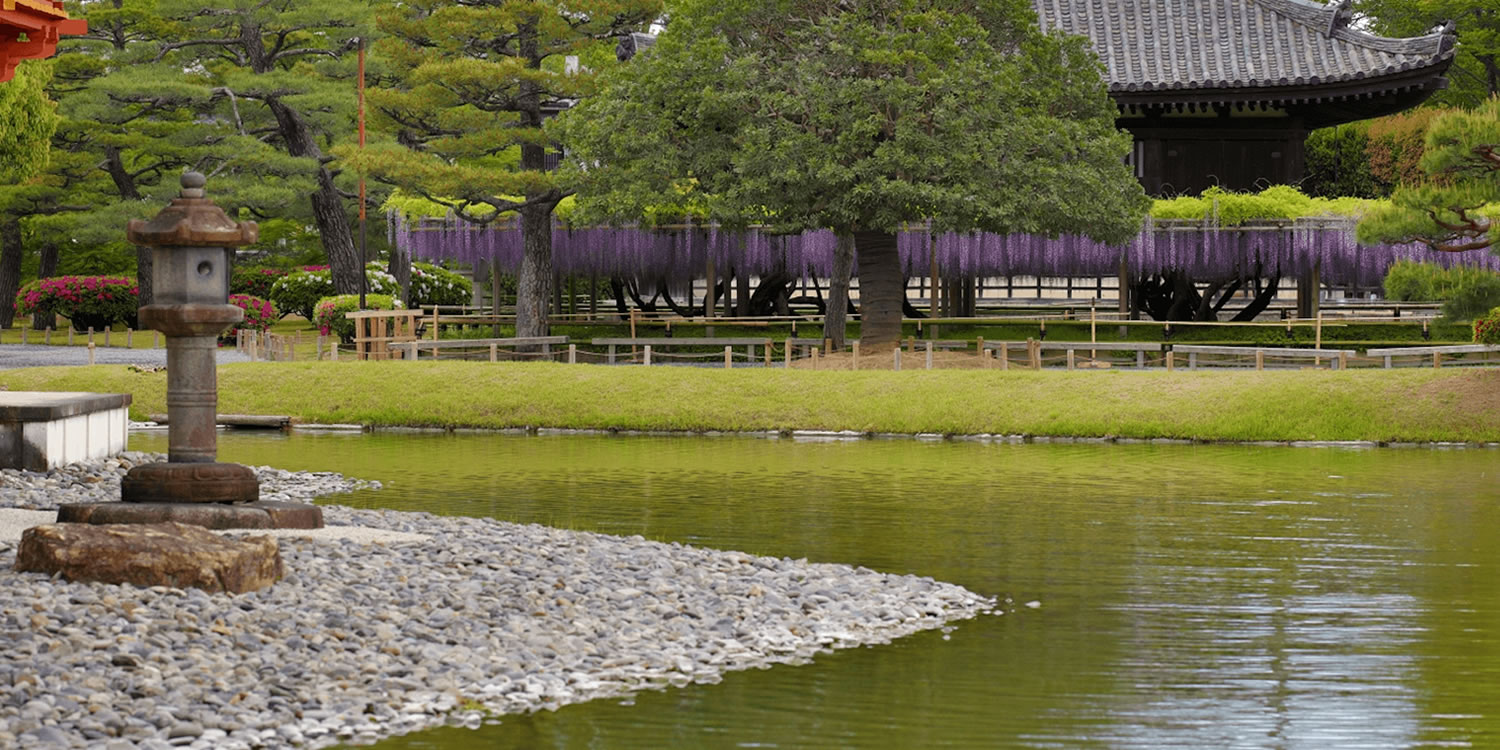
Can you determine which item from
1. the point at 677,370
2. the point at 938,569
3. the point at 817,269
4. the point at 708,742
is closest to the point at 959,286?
the point at 817,269

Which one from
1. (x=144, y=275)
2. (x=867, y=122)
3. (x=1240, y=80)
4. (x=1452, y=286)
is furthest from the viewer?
(x=144, y=275)

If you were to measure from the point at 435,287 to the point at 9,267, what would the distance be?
12.1m

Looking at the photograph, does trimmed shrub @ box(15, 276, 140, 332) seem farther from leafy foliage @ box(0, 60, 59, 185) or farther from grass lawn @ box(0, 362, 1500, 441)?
grass lawn @ box(0, 362, 1500, 441)

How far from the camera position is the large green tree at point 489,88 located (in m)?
37.1

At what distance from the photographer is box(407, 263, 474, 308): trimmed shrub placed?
168 feet

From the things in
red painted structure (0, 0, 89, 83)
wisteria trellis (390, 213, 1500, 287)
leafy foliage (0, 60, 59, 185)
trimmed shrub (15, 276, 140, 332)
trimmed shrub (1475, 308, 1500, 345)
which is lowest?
trimmed shrub (1475, 308, 1500, 345)

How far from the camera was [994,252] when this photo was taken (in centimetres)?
4025

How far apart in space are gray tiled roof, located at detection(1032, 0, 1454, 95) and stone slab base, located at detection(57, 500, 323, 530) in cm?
2873

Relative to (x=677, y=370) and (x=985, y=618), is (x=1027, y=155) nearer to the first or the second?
(x=677, y=370)

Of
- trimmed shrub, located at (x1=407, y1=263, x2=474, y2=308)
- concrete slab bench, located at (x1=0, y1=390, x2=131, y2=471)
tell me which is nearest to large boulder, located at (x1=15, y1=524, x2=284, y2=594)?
concrete slab bench, located at (x1=0, y1=390, x2=131, y2=471)

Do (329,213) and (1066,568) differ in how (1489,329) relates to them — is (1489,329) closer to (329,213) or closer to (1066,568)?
(1066,568)

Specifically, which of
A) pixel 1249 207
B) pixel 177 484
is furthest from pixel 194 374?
pixel 1249 207

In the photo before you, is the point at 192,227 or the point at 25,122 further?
the point at 25,122

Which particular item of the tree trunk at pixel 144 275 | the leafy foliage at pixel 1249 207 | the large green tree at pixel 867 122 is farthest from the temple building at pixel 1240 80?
the tree trunk at pixel 144 275
